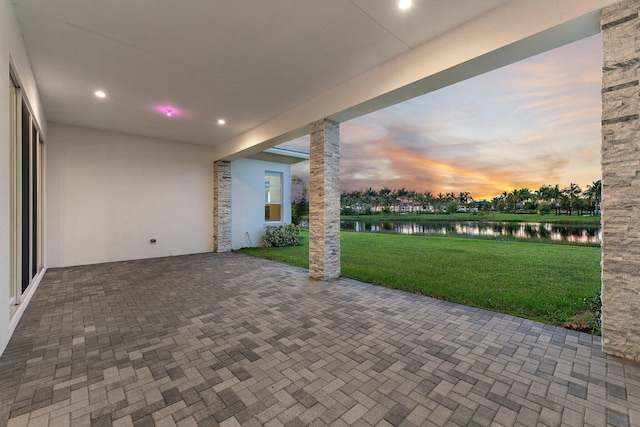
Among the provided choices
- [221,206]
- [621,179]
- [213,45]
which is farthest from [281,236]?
[621,179]

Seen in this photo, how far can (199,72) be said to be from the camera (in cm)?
411

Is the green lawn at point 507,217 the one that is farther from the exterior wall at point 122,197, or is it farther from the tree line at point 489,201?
the exterior wall at point 122,197

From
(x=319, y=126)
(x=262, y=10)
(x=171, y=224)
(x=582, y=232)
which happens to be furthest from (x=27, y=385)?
(x=582, y=232)

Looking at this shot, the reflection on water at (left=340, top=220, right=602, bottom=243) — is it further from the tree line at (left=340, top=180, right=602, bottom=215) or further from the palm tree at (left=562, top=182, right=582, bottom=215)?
the palm tree at (left=562, top=182, right=582, bottom=215)

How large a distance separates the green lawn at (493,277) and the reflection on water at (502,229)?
1554 millimetres

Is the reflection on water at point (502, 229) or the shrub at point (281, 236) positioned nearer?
the shrub at point (281, 236)

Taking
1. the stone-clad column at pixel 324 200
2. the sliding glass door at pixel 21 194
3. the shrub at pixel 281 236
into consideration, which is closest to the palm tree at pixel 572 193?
the stone-clad column at pixel 324 200

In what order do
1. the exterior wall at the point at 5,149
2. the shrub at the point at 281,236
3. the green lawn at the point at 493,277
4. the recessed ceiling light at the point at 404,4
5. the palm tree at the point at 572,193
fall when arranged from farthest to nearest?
the palm tree at the point at 572,193
the shrub at the point at 281,236
the green lawn at the point at 493,277
the recessed ceiling light at the point at 404,4
the exterior wall at the point at 5,149

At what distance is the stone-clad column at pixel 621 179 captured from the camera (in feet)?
7.05

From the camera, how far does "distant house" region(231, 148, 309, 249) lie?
30.4 ft

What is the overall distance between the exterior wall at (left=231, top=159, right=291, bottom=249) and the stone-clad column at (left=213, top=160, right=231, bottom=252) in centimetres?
38

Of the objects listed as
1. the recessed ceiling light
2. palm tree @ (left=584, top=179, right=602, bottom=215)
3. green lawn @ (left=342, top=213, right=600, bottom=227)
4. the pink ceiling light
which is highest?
the recessed ceiling light

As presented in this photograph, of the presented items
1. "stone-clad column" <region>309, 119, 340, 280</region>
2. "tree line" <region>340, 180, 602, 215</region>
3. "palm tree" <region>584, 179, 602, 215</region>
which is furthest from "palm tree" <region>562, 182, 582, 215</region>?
"stone-clad column" <region>309, 119, 340, 280</region>

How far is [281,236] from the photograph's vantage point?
10008 millimetres
